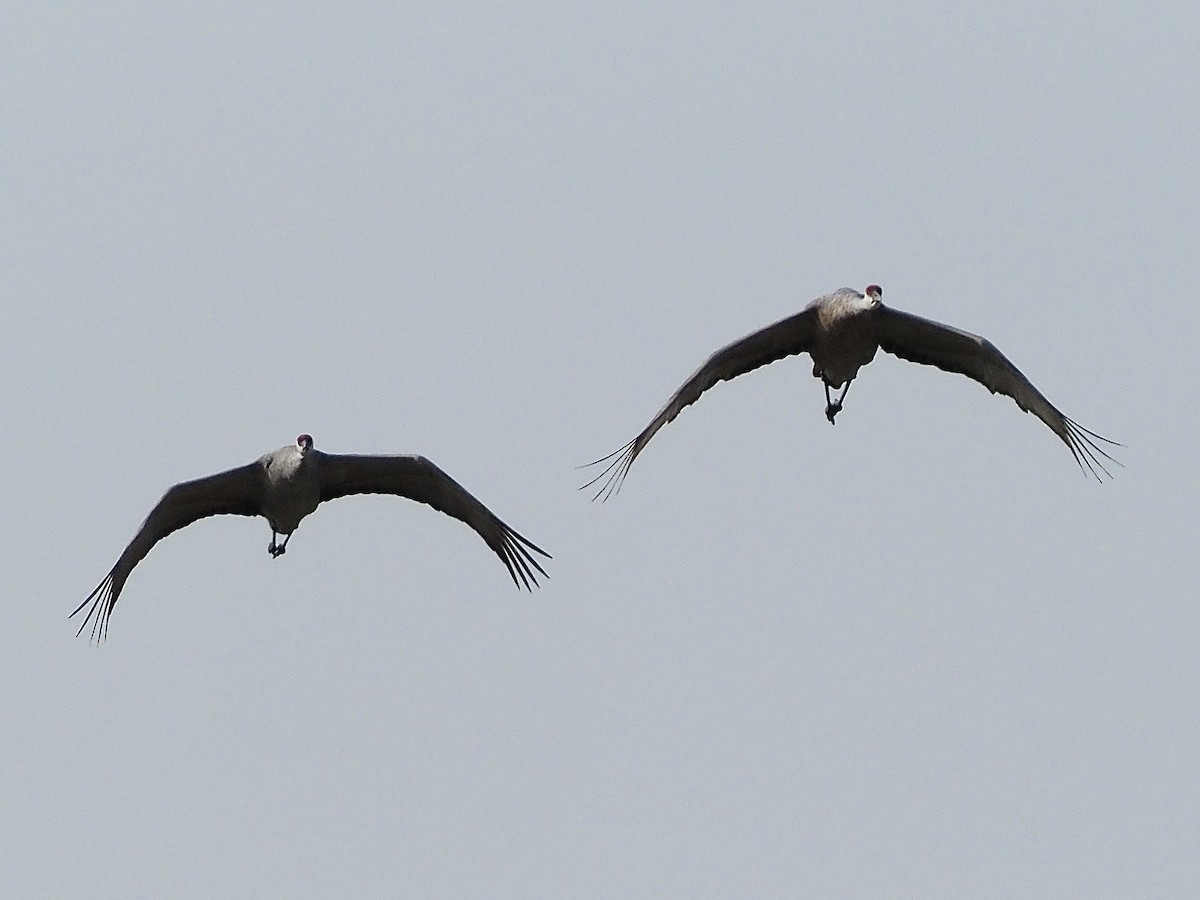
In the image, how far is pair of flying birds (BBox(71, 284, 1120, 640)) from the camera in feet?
67.8

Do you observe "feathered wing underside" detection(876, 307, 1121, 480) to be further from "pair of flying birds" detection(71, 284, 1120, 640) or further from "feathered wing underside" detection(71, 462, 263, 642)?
"feathered wing underside" detection(71, 462, 263, 642)

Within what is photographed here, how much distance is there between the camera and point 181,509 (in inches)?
827

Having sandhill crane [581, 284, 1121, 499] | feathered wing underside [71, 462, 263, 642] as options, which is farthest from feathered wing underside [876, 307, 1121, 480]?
feathered wing underside [71, 462, 263, 642]

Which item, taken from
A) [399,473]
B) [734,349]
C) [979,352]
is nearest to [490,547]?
[399,473]

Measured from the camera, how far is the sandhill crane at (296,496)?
20.6 meters

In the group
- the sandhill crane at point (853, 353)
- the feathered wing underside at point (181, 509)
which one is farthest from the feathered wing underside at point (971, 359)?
the feathered wing underside at point (181, 509)

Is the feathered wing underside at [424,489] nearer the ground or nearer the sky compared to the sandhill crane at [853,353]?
nearer the ground

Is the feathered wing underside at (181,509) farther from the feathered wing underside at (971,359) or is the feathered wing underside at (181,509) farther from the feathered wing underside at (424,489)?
the feathered wing underside at (971,359)

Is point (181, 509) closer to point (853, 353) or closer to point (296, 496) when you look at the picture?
point (296, 496)

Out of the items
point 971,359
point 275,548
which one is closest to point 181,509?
point 275,548

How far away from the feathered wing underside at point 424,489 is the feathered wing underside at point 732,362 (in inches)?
59.3

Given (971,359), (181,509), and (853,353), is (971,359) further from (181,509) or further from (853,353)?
(181,509)

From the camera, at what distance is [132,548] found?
20547mm

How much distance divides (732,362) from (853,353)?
3.94 feet
